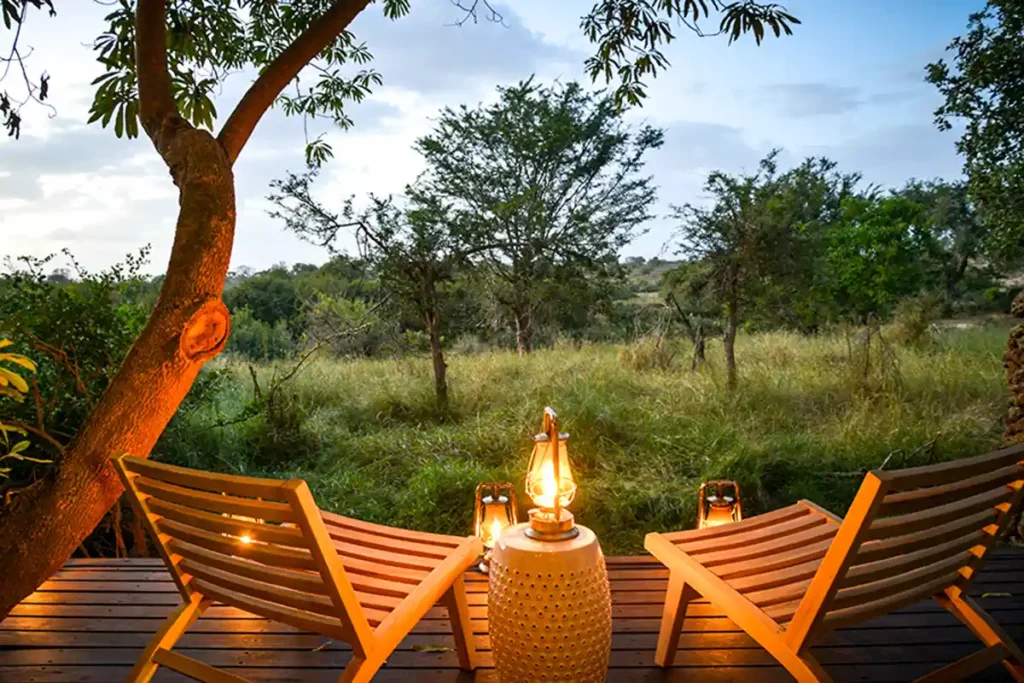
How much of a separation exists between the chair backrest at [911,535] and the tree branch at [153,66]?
7.84 feet

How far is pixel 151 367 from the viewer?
2225 millimetres

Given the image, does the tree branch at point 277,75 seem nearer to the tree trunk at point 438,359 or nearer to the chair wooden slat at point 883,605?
the chair wooden slat at point 883,605

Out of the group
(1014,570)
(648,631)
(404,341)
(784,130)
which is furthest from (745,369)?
(648,631)

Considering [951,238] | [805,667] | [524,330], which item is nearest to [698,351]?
[524,330]

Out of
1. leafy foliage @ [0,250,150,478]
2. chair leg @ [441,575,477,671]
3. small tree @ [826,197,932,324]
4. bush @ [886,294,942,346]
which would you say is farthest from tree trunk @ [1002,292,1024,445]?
small tree @ [826,197,932,324]

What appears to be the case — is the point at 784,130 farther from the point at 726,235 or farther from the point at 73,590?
the point at 73,590

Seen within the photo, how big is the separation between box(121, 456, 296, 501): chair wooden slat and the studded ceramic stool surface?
0.55 meters

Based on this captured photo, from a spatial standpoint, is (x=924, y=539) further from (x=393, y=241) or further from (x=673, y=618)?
(x=393, y=241)

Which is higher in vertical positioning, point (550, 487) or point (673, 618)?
point (550, 487)

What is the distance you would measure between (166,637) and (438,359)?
3474 mm

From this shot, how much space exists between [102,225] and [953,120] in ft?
20.1

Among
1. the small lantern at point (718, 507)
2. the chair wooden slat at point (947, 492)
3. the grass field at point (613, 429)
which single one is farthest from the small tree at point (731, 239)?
the chair wooden slat at point (947, 492)

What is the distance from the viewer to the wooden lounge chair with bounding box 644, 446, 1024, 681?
1.48 meters

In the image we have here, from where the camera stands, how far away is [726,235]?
567 centimetres
